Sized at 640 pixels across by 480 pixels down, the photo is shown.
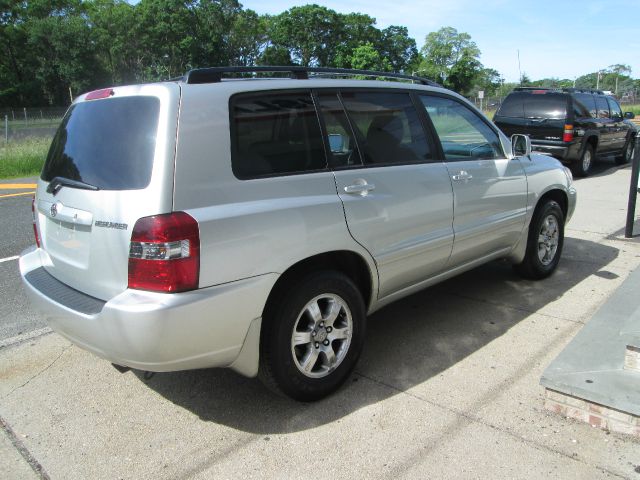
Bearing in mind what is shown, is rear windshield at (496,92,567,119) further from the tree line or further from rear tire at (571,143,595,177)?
the tree line

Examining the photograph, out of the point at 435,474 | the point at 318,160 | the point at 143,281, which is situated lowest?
the point at 435,474

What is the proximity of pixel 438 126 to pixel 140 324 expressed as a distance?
2.58 meters

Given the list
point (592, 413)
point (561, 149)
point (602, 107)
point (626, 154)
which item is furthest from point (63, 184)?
point (626, 154)

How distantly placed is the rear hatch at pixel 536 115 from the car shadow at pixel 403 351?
6.88 m

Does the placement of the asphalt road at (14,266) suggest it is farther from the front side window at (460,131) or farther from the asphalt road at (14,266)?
the front side window at (460,131)

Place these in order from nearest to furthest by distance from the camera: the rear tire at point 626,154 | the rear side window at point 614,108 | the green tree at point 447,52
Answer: the rear side window at point 614,108 < the rear tire at point 626,154 < the green tree at point 447,52

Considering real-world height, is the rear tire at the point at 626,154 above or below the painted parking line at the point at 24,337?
above

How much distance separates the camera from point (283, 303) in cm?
279

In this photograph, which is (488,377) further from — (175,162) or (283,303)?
(175,162)

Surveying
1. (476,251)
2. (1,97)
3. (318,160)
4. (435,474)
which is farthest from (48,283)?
(1,97)

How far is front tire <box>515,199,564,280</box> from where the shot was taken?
4.82 meters

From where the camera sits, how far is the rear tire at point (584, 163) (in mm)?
12296

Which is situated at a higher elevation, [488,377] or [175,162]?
[175,162]

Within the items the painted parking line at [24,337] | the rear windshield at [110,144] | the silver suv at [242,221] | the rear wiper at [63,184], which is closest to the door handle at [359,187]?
the silver suv at [242,221]
